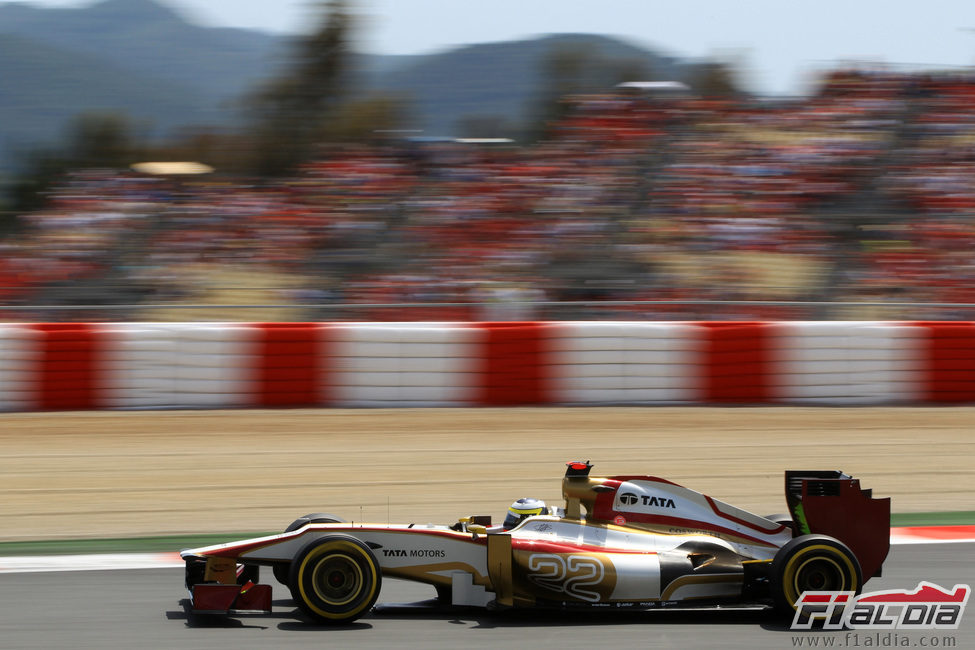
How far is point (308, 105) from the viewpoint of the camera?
27531mm

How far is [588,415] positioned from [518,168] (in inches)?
219

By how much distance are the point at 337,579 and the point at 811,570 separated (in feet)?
6.33

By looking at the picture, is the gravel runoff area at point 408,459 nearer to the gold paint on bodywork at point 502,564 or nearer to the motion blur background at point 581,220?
the motion blur background at point 581,220

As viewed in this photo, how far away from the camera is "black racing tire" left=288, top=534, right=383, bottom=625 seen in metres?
4.36

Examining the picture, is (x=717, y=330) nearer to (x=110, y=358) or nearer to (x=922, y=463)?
(x=922, y=463)

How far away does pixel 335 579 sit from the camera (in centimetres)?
443

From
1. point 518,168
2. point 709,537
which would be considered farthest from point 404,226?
point 709,537

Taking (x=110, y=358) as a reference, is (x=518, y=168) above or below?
above

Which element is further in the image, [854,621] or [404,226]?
[404,226]

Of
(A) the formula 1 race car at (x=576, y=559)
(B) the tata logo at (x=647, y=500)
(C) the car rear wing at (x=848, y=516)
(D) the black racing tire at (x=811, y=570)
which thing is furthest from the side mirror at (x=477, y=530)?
(C) the car rear wing at (x=848, y=516)

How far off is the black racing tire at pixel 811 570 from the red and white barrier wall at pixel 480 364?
226 inches

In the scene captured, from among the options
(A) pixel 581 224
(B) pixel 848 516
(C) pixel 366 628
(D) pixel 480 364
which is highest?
(A) pixel 581 224

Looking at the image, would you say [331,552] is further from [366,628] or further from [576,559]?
[576,559]

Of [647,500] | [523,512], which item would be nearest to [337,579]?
[523,512]
